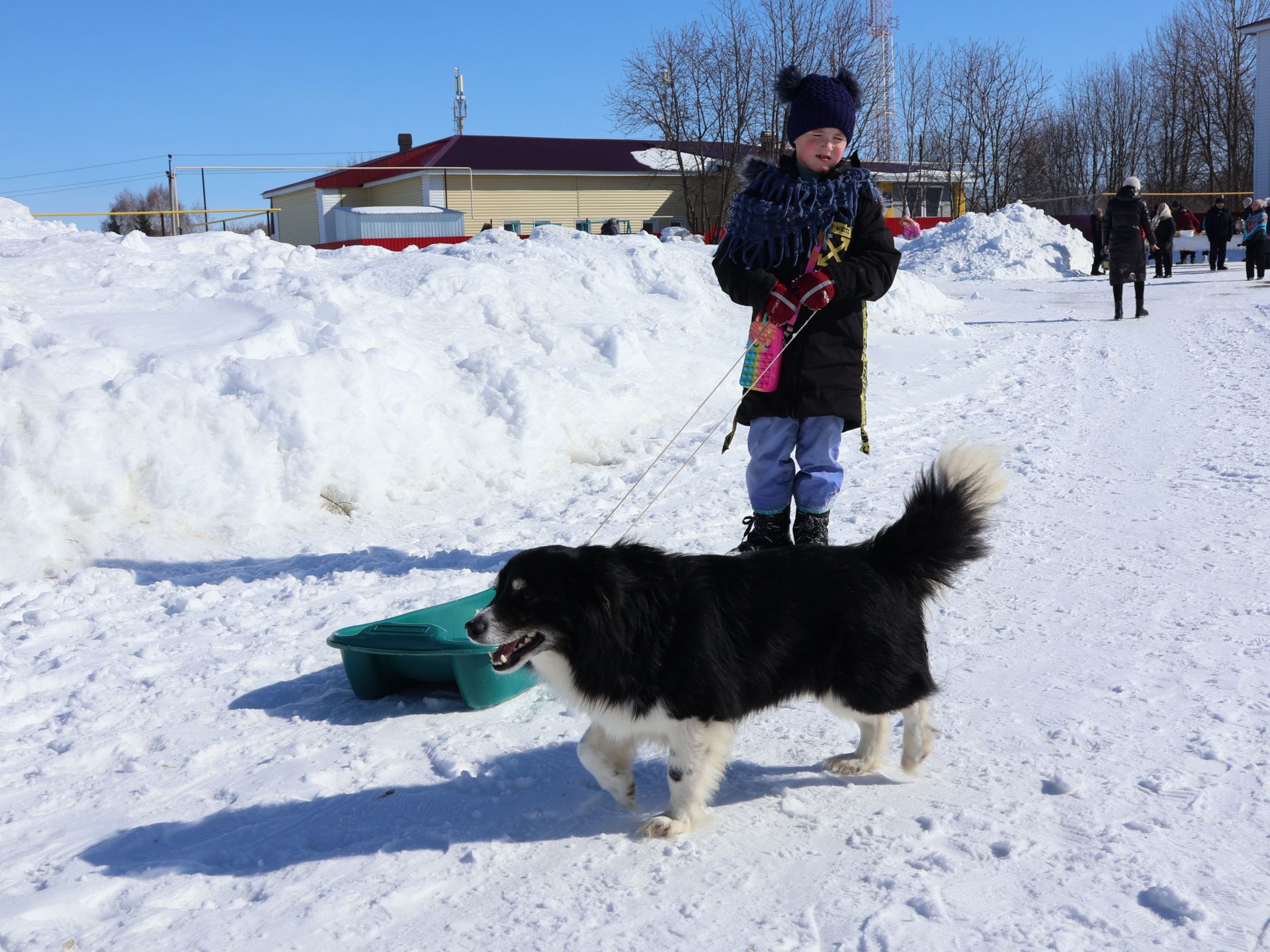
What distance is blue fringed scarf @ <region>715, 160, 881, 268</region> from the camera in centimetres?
378

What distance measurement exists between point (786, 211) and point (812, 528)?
48.6 inches

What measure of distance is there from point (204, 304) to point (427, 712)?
5363 millimetres

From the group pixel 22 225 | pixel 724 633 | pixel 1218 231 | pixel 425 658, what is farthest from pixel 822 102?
pixel 1218 231

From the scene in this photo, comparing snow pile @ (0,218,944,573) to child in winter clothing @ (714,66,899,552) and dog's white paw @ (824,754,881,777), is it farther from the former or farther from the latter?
dog's white paw @ (824,754,881,777)

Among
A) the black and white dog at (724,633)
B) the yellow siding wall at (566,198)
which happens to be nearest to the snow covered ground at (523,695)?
the black and white dog at (724,633)

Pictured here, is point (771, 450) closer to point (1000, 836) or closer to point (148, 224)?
point (1000, 836)

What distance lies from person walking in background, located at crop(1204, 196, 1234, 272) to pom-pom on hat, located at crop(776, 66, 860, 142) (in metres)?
21.9

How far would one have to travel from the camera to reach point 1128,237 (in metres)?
13.8

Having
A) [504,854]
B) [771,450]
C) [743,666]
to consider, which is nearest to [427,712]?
[504,854]

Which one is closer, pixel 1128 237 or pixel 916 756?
pixel 916 756

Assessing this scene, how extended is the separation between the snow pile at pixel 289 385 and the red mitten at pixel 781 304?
9.29ft

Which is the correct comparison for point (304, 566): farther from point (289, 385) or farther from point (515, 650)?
point (515, 650)

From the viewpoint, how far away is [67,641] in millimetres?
4051

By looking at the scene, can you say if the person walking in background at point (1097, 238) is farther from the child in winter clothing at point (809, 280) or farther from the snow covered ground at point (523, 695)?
the child in winter clothing at point (809, 280)
